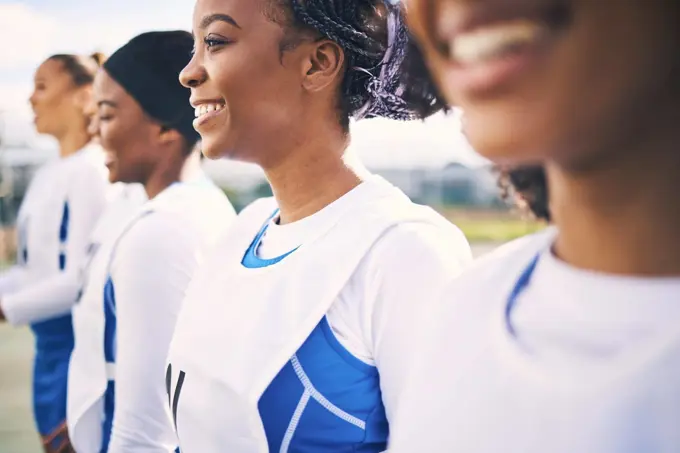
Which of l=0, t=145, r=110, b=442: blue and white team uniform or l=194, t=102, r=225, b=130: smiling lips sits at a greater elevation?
l=194, t=102, r=225, b=130: smiling lips

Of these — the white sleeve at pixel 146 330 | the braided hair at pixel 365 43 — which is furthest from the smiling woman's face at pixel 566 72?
the white sleeve at pixel 146 330

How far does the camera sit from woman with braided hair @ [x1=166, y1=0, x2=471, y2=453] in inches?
40.2

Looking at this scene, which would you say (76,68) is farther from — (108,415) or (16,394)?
(16,394)

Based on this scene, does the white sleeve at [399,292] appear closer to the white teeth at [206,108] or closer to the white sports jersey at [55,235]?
the white teeth at [206,108]

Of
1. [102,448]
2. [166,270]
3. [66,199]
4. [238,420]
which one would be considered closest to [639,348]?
[238,420]

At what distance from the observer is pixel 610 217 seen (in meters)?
0.56

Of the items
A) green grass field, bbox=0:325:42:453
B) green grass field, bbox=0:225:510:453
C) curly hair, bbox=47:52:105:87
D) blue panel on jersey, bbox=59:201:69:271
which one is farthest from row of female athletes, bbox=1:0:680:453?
green grass field, bbox=0:325:42:453

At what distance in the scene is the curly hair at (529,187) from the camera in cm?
76

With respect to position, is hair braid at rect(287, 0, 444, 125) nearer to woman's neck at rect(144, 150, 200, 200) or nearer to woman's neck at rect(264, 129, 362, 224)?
woman's neck at rect(264, 129, 362, 224)

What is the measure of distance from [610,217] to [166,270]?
119cm

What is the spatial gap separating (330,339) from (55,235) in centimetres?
176

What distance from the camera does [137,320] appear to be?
5.16ft

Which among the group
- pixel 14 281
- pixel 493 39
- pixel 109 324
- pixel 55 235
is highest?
pixel 493 39

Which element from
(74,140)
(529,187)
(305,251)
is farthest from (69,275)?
(529,187)
